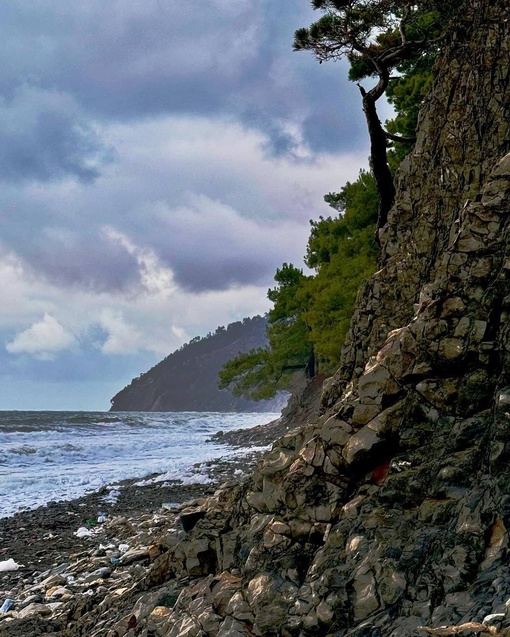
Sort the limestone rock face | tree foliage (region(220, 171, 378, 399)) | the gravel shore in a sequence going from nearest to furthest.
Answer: the limestone rock face, the gravel shore, tree foliage (region(220, 171, 378, 399))

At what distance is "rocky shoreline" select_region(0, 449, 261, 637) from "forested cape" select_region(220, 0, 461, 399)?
6.82m

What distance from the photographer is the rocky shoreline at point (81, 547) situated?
728 centimetres

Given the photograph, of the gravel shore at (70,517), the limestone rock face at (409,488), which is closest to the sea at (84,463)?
the gravel shore at (70,517)

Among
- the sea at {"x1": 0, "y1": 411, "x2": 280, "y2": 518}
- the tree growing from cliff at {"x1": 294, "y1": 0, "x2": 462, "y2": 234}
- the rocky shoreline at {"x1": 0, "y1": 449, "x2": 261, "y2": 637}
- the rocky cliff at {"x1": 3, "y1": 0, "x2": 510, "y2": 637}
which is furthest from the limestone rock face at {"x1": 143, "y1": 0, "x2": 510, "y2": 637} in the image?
the sea at {"x1": 0, "y1": 411, "x2": 280, "y2": 518}

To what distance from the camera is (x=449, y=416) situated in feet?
15.5

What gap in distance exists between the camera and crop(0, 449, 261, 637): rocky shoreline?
7281mm

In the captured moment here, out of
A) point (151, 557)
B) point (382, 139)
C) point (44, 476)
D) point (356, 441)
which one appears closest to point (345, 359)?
point (356, 441)

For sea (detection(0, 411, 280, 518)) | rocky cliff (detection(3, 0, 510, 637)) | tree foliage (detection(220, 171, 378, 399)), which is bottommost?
sea (detection(0, 411, 280, 518))

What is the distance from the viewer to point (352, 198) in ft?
76.1

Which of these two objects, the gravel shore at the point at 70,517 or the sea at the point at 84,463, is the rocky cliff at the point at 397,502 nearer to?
the gravel shore at the point at 70,517

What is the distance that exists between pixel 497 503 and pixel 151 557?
5.39m

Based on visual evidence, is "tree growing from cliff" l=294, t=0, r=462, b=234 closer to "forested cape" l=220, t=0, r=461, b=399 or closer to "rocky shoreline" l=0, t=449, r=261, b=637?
"forested cape" l=220, t=0, r=461, b=399

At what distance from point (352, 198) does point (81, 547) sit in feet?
56.8

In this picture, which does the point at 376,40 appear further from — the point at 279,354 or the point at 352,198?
the point at 279,354
